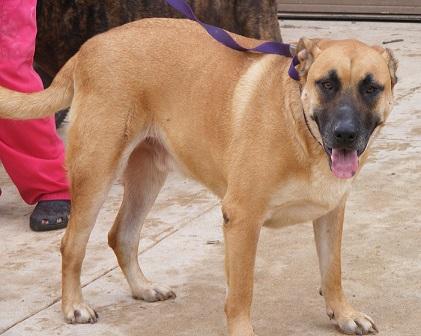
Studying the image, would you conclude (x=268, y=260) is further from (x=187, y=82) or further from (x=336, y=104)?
(x=336, y=104)

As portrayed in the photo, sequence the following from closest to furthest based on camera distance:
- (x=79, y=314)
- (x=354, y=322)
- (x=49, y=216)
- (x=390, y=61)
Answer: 1. (x=390, y=61)
2. (x=354, y=322)
3. (x=79, y=314)
4. (x=49, y=216)

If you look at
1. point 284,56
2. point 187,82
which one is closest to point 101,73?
point 187,82

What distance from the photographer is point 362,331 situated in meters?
4.24

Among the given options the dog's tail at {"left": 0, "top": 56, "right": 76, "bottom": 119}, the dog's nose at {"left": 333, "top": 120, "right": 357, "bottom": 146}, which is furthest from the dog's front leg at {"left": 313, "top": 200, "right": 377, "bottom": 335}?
the dog's tail at {"left": 0, "top": 56, "right": 76, "bottom": 119}

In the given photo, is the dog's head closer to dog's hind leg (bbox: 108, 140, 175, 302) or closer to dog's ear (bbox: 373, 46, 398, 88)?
dog's ear (bbox: 373, 46, 398, 88)

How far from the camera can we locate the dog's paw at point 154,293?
4590 millimetres

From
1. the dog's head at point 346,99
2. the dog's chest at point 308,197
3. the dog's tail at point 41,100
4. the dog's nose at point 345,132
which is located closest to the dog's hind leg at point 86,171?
the dog's tail at point 41,100

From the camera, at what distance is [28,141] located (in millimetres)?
5598

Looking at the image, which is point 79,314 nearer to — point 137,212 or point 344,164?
point 137,212

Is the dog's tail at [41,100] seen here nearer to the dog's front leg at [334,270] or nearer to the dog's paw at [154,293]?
the dog's paw at [154,293]

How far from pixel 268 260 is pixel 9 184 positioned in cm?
198

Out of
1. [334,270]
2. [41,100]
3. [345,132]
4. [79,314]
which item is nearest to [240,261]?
[334,270]

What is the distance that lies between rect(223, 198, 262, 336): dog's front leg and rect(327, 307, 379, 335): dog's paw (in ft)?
1.41

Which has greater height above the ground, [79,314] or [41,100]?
[41,100]
